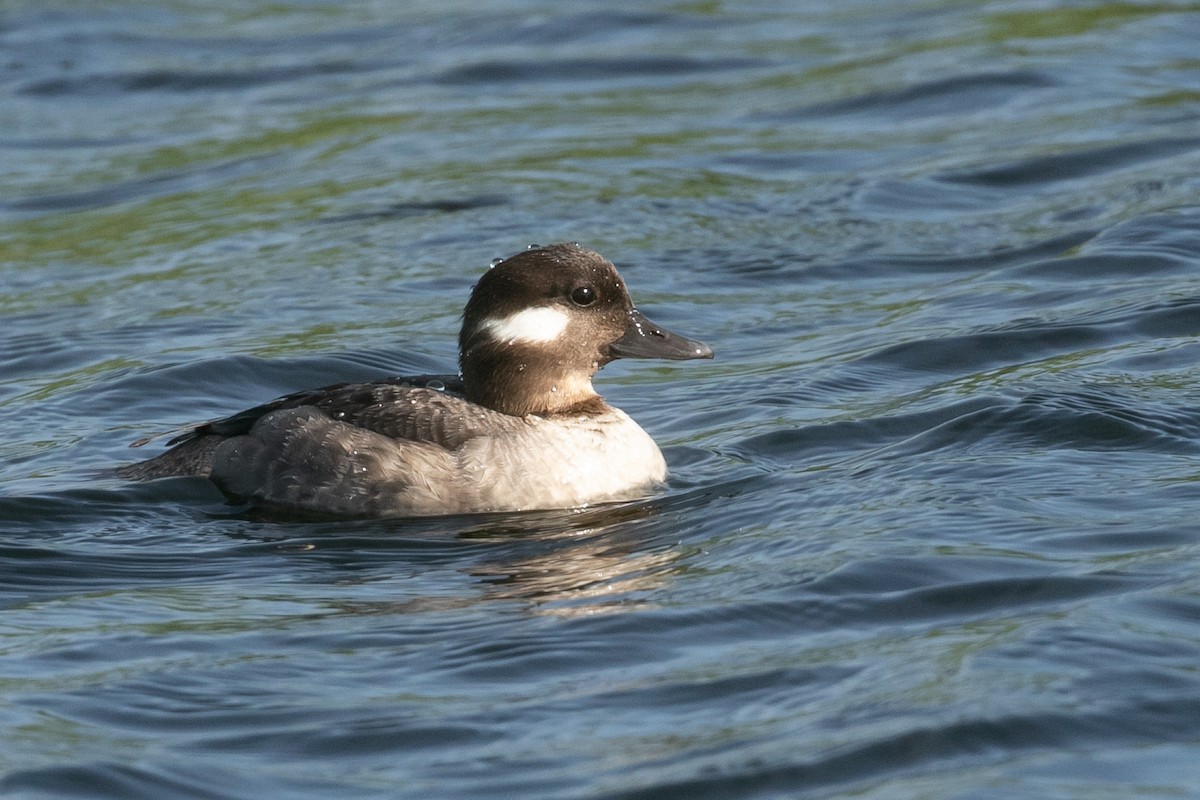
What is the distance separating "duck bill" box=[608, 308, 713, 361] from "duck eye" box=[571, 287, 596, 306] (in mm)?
264

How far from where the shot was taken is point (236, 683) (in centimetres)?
650

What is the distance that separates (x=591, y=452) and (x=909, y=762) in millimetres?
3301

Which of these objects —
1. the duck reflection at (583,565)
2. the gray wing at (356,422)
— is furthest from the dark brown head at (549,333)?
the duck reflection at (583,565)

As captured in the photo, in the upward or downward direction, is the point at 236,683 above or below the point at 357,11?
below

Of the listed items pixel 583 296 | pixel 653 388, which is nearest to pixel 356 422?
pixel 583 296

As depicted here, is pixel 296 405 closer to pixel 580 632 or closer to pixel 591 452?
pixel 591 452

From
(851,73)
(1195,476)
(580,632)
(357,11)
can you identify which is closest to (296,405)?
(580,632)

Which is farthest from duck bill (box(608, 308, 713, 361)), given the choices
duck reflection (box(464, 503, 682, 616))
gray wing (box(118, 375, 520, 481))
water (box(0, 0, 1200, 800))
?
duck reflection (box(464, 503, 682, 616))

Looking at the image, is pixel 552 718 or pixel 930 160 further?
pixel 930 160

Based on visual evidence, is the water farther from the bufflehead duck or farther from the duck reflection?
the bufflehead duck

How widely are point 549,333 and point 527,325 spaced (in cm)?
12

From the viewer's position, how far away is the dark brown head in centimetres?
886

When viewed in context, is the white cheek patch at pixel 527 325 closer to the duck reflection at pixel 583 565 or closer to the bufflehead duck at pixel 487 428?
the bufflehead duck at pixel 487 428

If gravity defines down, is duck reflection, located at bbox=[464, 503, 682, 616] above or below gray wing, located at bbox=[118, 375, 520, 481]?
below
